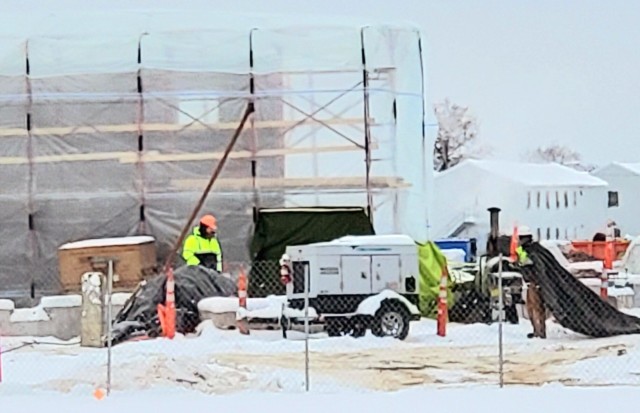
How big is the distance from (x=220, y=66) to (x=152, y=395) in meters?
8.43

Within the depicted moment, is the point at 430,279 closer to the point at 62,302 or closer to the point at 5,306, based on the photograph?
the point at 62,302

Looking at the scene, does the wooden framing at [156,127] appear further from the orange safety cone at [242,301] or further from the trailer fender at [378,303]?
the trailer fender at [378,303]

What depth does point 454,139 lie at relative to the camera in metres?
56.0

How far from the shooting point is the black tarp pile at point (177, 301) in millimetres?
13656

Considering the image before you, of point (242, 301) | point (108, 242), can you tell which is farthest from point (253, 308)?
point (108, 242)

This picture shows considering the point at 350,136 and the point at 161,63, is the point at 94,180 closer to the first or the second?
the point at 161,63

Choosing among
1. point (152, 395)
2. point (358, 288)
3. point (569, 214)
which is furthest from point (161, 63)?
point (569, 214)

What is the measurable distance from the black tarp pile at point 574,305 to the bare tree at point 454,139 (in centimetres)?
3626

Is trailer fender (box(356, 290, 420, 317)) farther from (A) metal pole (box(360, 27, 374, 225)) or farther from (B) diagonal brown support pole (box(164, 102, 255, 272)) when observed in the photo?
(B) diagonal brown support pole (box(164, 102, 255, 272))

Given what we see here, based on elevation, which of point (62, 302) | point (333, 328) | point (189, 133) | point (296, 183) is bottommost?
point (333, 328)

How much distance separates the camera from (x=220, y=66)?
1812 cm

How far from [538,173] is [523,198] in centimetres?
182

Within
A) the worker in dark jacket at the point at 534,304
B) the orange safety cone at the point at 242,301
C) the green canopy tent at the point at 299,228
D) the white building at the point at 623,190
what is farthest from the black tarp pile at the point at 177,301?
the white building at the point at 623,190

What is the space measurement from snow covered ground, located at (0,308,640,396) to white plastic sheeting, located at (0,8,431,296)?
4.09m
